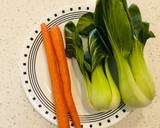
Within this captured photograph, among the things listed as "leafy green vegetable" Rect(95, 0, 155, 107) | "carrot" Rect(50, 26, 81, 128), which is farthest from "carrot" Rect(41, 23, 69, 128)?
"leafy green vegetable" Rect(95, 0, 155, 107)

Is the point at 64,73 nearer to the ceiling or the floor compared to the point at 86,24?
nearer to the floor

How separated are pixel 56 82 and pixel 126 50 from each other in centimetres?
18

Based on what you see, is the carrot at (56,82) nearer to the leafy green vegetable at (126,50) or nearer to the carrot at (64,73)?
the carrot at (64,73)

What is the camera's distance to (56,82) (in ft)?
2.66

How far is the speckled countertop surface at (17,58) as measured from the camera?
0.83 meters

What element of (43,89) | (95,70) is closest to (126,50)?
(95,70)

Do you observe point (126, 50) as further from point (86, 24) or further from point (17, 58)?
point (17, 58)

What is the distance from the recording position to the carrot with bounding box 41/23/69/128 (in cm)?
80

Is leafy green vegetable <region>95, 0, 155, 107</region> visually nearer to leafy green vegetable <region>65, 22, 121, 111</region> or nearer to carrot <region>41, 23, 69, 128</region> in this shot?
leafy green vegetable <region>65, 22, 121, 111</region>

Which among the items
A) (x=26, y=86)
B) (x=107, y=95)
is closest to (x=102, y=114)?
(x=107, y=95)

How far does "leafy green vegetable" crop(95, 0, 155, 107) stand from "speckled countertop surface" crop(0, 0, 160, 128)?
0.10 metres

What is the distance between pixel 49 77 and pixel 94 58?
0.42 ft

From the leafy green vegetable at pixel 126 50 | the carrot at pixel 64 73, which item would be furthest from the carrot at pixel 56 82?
the leafy green vegetable at pixel 126 50

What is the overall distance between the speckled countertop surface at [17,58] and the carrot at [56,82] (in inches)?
1.9
